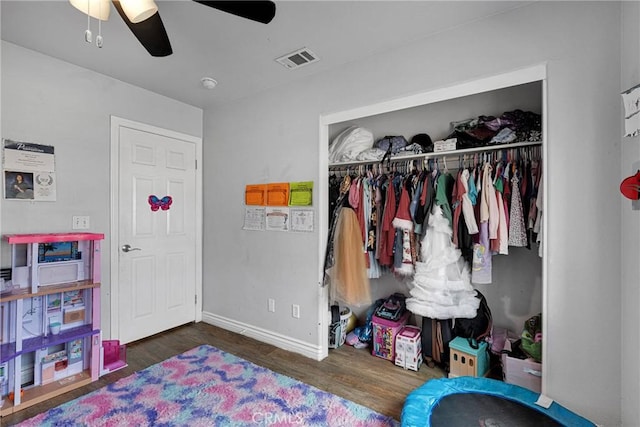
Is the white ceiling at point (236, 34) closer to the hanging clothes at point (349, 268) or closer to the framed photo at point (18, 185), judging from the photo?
the framed photo at point (18, 185)

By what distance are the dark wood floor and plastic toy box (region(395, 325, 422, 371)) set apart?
6cm

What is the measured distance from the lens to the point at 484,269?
2.22 m

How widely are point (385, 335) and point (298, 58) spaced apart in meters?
2.47

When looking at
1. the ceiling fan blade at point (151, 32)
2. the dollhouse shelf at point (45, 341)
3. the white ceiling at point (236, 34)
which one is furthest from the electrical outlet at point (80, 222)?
the ceiling fan blade at point (151, 32)

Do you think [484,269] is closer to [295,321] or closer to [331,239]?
[331,239]

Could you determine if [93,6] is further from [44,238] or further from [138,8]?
[44,238]

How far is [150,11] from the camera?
1354 millimetres

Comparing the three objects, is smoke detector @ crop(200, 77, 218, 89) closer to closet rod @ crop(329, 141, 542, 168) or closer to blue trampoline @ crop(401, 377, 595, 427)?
closet rod @ crop(329, 141, 542, 168)

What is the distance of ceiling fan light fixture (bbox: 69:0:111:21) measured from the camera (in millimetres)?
1546

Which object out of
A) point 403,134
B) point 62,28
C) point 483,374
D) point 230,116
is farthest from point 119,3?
point 483,374

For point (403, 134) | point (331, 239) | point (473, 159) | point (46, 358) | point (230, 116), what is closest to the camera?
point (46, 358)

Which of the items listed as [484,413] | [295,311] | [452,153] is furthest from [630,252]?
[295,311]

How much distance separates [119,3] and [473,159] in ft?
8.04

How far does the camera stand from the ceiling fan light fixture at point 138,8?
4.39 feet
